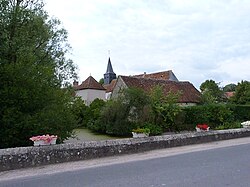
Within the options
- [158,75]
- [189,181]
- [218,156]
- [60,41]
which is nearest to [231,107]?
[60,41]

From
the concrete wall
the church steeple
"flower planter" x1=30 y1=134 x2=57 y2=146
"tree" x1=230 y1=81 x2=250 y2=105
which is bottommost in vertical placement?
the concrete wall

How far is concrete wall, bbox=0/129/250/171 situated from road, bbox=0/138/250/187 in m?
0.28

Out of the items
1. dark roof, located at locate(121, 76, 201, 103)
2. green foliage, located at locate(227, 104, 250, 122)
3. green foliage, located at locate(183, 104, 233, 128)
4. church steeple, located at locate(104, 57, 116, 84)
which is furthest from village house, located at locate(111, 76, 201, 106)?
church steeple, located at locate(104, 57, 116, 84)

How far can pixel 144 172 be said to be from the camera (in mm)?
6258

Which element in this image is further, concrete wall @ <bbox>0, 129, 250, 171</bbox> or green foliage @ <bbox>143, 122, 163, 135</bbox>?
green foliage @ <bbox>143, 122, 163, 135</bbox>

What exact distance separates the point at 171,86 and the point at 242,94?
14.8m

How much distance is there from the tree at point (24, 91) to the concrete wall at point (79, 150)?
1.96 metres

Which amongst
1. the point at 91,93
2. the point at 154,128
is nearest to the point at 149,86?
the point at 91,93

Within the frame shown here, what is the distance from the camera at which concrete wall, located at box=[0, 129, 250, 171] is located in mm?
6746

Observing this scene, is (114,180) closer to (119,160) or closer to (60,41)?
(119,160)

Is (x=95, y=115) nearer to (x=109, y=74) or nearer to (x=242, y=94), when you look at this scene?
(x=242, y=94)

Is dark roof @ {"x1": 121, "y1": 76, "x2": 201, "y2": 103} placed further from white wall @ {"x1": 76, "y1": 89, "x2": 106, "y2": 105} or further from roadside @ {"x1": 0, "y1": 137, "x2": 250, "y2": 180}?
roadside @ {"x1": 0, "y1": 137, "x2": 250, "y2": 180}

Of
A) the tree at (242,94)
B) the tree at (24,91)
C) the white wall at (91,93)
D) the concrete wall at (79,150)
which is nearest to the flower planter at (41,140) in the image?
the concrete wall at (79,150)

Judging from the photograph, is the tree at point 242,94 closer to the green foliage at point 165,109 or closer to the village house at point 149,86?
the village house at point 149,86
